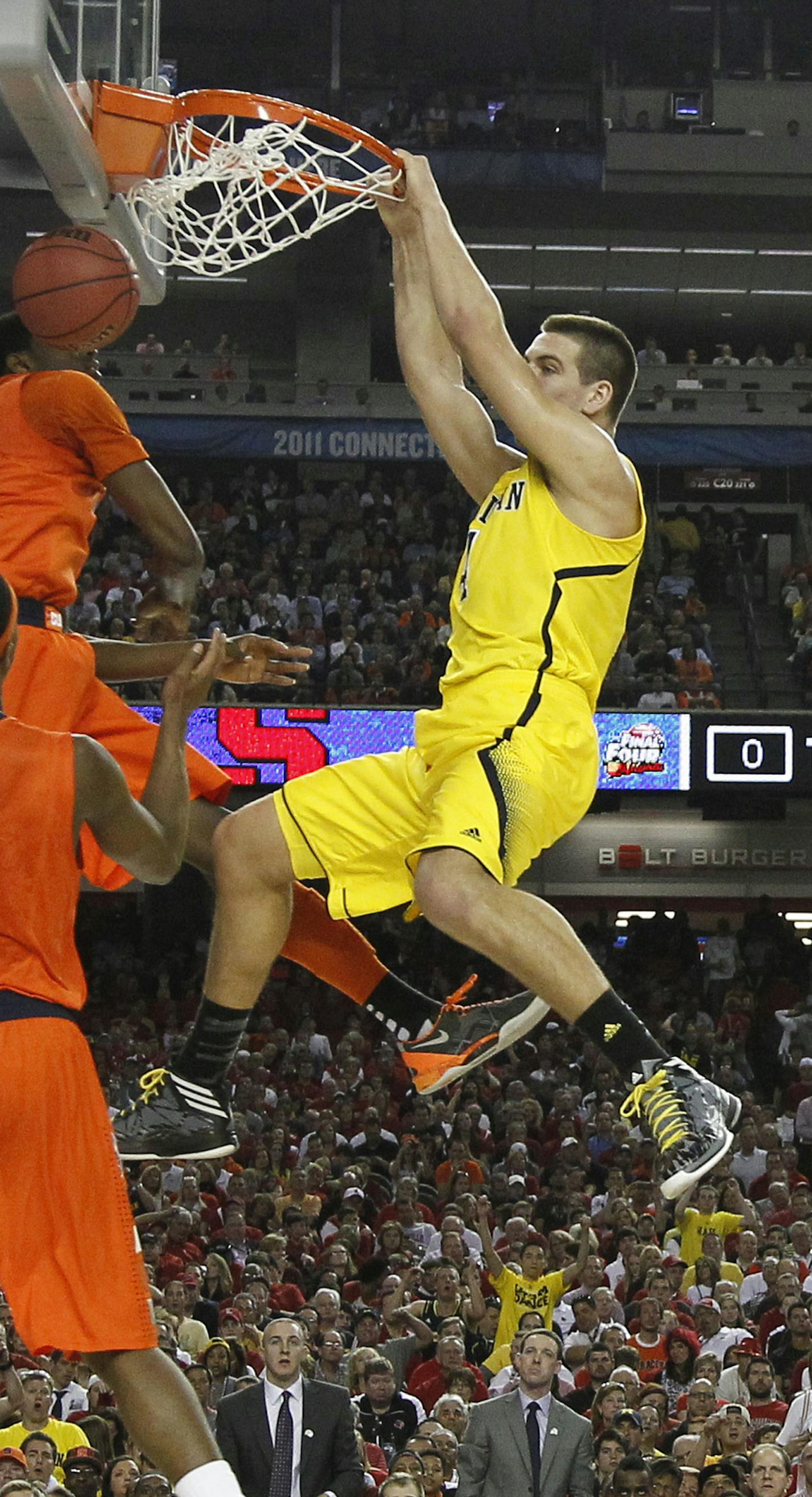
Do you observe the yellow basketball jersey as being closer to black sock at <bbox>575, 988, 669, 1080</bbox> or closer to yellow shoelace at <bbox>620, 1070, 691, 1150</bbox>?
black sock at <bbox>575, 988, 669, 1080</bbox>

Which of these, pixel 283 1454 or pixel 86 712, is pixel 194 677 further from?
pixel 283 1454

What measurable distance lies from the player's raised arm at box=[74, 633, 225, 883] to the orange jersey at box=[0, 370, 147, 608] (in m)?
0.62

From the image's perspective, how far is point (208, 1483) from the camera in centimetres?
396

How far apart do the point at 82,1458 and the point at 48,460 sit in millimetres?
5088

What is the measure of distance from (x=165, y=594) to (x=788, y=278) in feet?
85.4

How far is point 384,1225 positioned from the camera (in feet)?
40.3

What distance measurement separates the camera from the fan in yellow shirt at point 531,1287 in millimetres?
11195

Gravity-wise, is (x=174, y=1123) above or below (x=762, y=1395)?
above

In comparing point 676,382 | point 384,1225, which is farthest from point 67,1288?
point 676,382

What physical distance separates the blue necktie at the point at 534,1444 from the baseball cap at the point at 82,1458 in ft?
6.16

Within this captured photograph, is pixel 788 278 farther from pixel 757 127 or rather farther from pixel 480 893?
pixel 480 893

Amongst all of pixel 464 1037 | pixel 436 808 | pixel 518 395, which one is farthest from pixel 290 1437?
pixel 518 395

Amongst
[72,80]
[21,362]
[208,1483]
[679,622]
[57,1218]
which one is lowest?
[208,1483]

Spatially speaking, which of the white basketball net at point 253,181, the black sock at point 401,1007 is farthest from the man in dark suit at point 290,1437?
the white basketball net at point 253,181
